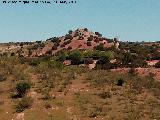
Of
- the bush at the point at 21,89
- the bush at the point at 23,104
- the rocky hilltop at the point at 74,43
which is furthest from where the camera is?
the rocky hilltop at the point at 74,43

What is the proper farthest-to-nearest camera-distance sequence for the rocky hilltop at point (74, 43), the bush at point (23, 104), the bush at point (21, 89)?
the rocky hilltop at point (74, 43), the bush at point (21, 89), the bush at point (23, 104)

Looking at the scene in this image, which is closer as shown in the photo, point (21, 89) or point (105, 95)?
point (105, 95)

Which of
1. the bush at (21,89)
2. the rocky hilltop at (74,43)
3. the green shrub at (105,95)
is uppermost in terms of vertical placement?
the rocky hilltop at (74,43)

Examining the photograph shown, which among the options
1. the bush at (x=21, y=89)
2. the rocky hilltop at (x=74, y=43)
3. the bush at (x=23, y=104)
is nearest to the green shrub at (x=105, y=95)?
the bush at (x=23, y=104)

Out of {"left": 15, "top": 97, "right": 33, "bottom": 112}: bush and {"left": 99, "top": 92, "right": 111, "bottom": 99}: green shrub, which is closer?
{"left": 15, "top": 97, "right": 33, "bottom": 112}: bush

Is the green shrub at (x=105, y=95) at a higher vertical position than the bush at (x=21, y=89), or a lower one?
lower

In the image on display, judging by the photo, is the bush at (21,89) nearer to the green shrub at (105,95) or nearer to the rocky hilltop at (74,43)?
the green shrub at (105,95)

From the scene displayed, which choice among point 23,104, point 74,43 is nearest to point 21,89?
point 23,104

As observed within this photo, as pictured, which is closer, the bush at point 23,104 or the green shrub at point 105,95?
the bush at point 23,104

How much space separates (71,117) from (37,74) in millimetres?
15240

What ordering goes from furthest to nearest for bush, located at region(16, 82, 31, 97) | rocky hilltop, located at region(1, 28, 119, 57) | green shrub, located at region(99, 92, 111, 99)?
rocky hilltop, located at region(1, 28, 119, 57) < bush, located at region(16, 82, 31, 97) < green shrub, located at region(99, 92, 111, 99)

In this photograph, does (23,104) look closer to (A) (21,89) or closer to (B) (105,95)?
(A) (21,89)

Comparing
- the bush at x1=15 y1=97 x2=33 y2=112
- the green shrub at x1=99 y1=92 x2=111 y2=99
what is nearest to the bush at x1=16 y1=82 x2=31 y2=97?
A: the bush at x1=15 y1=97 x2=33 y2=112

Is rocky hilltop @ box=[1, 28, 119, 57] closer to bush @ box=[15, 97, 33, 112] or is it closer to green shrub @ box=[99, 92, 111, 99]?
green shrub @ box=[99, 92, 111, 99]
